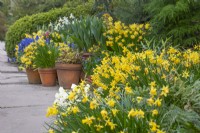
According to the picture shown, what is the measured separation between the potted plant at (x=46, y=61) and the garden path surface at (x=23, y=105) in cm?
17

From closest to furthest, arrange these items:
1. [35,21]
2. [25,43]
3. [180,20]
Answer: [180,20] < [25,43] < [35,21]

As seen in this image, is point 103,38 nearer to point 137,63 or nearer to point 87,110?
point 137,63

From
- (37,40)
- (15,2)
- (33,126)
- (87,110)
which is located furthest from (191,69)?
(15,2)

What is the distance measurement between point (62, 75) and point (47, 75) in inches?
16.3

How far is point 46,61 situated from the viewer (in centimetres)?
645

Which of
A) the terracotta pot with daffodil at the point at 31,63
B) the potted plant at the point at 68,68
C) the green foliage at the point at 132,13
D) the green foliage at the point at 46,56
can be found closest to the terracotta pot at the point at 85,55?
the potted plant at the point at 68,68

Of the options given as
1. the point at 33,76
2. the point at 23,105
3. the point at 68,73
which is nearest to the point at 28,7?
the point at 33,76

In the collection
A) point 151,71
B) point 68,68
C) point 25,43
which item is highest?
point 25,43

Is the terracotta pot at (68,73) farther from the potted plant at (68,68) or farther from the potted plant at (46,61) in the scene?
the potted plant at (46,61)

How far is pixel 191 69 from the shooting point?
10.9 ft

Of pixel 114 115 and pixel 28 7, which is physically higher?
pixel 28 7

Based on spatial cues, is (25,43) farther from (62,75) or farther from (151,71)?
(151,71)

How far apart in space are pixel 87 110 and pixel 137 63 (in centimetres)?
101

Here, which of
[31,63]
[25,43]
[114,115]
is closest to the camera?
[114,115]
